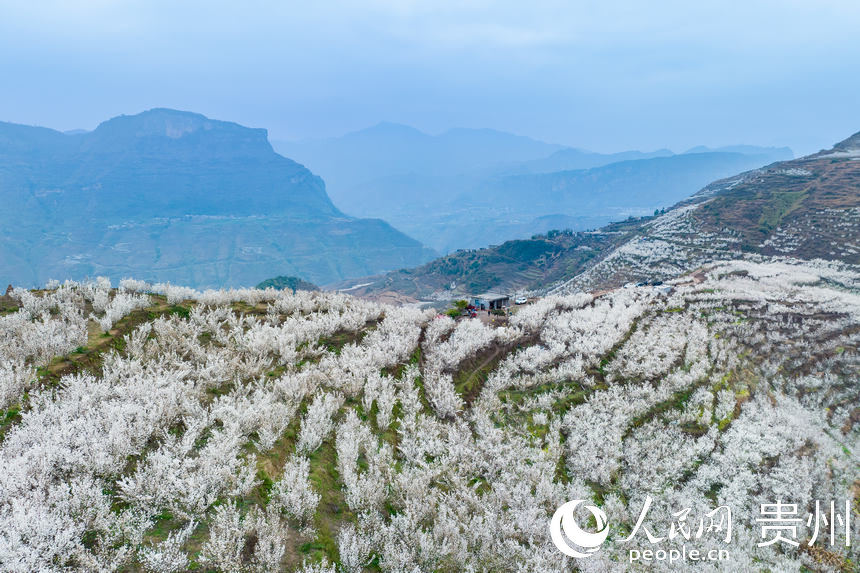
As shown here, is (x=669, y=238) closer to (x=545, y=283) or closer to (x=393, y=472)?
(x=545, y=283)

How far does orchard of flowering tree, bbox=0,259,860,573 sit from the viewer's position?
8750 millimetres

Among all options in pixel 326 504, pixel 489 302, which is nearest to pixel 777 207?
pixel 489 302

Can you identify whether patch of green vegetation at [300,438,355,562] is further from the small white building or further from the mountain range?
the mountain range

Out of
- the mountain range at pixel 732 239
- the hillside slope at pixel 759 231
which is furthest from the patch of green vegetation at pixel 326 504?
the hillside slope at pixel 759 231

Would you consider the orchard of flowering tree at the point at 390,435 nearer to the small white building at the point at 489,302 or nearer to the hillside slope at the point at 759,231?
the small white building at the point at 489,302

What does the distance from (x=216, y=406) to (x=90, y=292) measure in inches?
486

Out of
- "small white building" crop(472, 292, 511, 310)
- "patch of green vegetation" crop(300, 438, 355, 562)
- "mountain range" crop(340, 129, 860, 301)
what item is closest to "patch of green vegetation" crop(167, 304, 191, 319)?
"patch of green vegetation" crop(300, 438, 355, 562)

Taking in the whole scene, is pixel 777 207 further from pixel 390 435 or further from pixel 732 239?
pixel 390 435

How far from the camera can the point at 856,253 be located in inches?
2406

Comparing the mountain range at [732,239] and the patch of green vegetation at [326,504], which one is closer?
the patch of green vegetation at [326,504]

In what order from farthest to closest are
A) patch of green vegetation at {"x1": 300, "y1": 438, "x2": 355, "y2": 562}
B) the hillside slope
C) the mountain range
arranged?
the mountain range, the hillside slope, patch of green vegetation at {"x1": 300, "y1": 438, "x2": 355, "y2": 562}

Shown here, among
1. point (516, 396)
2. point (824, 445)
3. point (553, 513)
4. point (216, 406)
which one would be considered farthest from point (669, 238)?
point (216, 406)

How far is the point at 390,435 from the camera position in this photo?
1502 centimetres

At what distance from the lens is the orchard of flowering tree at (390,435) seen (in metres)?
8.75
